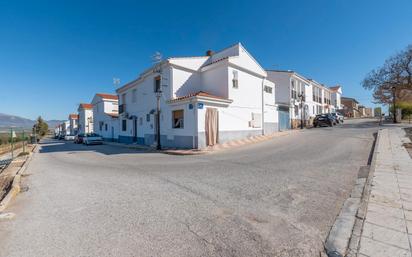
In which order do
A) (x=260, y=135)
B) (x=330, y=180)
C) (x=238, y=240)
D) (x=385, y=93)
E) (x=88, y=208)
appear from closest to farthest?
(x=238, y=240) → (x=88, y=208) → (x=330, y=180) → (x=260, y=135) → (x=385, y=93)

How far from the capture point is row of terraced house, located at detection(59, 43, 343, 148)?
1498cm

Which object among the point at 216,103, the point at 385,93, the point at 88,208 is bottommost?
the point at 88,208

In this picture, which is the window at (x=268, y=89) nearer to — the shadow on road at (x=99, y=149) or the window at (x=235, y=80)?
the window at (x=235, y=80)

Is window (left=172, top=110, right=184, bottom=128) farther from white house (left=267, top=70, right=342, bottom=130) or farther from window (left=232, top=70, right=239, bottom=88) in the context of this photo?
white house (left=267, top=70, right=342, bottom=130)

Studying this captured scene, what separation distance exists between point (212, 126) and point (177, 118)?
2.93m

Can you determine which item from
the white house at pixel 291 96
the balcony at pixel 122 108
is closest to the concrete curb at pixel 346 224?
the white house at pixel 291 96

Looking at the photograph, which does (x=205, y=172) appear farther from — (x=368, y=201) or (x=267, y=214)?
(x=368, y=201)

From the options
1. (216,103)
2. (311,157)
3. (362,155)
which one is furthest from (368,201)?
(216,103)

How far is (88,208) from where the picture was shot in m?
4.58

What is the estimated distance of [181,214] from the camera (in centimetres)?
411

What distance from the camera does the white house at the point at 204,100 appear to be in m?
14.8

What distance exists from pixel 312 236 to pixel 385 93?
37441 mm

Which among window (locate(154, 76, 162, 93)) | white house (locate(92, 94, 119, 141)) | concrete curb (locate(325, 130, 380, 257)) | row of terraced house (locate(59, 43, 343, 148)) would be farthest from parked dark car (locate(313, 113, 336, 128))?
white house (locate(92, 94, 119, 141))

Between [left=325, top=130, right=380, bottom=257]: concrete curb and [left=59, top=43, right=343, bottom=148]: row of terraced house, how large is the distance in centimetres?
1044
